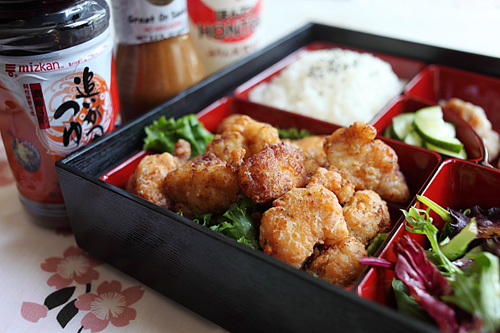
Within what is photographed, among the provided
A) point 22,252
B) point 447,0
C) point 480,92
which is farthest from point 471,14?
point 22,252

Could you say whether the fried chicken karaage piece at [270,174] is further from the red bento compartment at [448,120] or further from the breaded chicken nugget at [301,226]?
the red bento compartment at [448,120]

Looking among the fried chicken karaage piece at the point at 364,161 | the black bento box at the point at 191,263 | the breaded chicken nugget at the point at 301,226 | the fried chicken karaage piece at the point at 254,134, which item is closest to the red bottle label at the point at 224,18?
the black bento box at the point at 191,263

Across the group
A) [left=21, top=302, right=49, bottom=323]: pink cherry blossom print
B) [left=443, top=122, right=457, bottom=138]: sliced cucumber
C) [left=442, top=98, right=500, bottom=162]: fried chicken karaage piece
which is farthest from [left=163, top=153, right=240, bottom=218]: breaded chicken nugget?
[left=442, top=98, right=500, bottom=162]: fried chicken karaage piece

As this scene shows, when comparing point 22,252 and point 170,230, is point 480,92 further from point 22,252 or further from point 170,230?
point 22,252

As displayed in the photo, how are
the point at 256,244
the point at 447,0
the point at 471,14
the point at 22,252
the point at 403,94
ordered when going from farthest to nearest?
the point at 447,0
the point at 471,14
the point at 403,94
the point at 22,252
the point at 256,244

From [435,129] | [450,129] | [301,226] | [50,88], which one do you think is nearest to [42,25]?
[50,88]

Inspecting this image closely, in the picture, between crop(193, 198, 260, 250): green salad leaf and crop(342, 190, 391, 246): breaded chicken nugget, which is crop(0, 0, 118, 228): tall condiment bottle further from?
crop(342, 190, 391, 246): breaded chicken nugget
